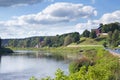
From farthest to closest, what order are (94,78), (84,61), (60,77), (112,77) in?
(84,61) < (112,77) < (94,78) < (60,77)

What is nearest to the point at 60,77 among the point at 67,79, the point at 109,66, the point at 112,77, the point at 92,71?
the point at 67,79

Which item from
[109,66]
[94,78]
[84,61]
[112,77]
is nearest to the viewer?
[94,78]

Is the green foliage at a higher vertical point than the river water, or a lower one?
higher

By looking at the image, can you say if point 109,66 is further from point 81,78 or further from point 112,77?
point 81,78

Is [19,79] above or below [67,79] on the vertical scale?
below

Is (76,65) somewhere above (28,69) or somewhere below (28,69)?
above

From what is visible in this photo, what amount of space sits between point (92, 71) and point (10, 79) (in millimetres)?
41501

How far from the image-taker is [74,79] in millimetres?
32812

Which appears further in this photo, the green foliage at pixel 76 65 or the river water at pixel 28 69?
the river water at pixel 28 69

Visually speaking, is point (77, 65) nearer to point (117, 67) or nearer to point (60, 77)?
point (117, 67)

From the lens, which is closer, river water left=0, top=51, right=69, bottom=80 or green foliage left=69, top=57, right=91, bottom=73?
green foliage left=69, top=57, right=91, bottom=73

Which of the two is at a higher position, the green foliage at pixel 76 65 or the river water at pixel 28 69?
the green foliage at pixel 76 65

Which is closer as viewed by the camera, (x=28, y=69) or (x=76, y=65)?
(x=76, y=65)

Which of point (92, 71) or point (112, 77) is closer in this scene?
point (92, 71)
